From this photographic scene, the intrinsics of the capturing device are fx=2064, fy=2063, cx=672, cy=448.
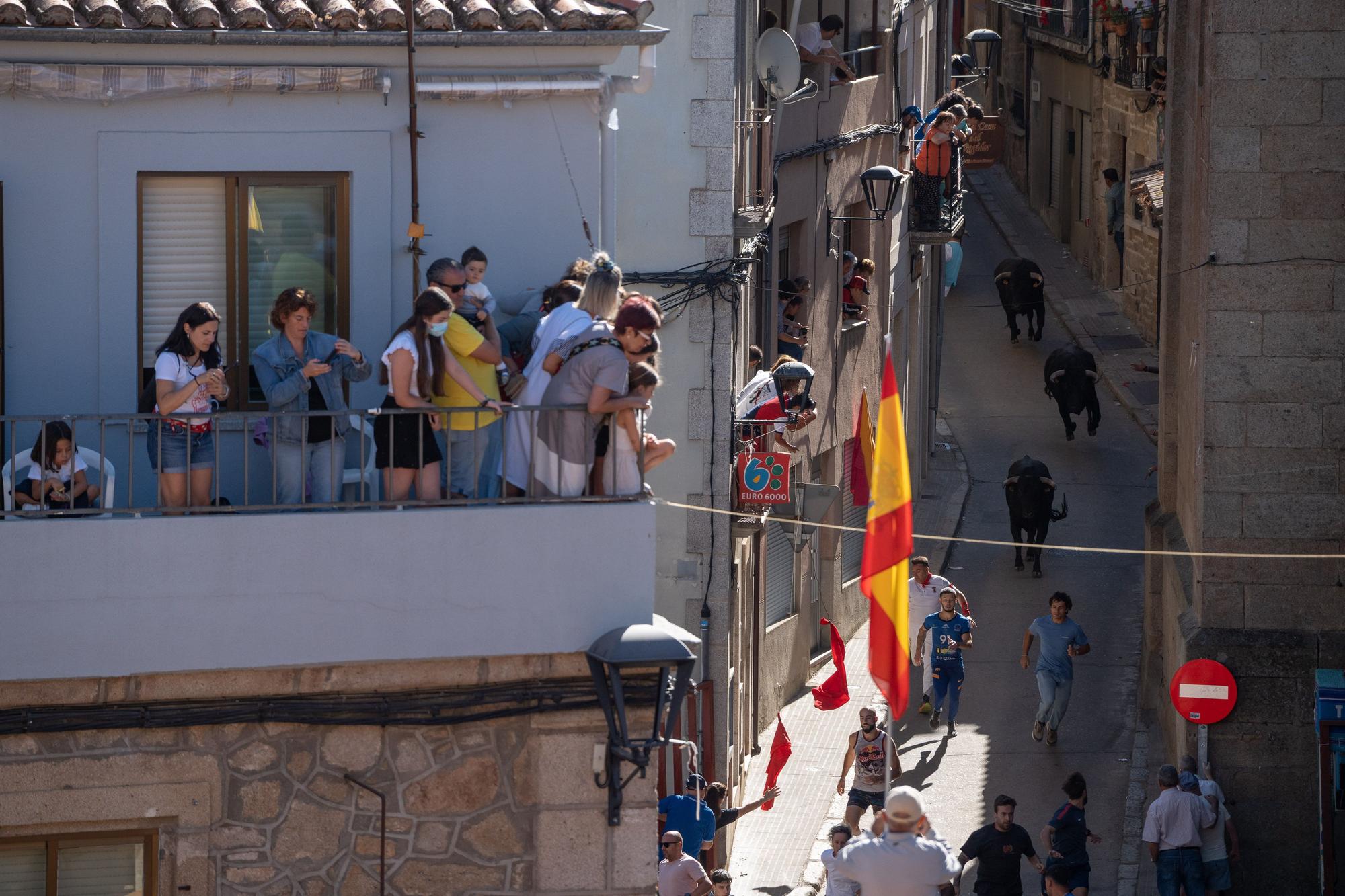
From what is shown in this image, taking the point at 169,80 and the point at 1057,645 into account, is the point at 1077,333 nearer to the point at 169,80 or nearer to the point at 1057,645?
the point at 1057,645

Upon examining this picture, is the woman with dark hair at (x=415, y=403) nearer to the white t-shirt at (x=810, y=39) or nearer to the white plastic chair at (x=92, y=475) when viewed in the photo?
the white plastic chair at (x=92, y=475)

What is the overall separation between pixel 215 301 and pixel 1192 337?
9.46m

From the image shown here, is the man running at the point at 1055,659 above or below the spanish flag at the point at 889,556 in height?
below

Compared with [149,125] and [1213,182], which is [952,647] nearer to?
[1213,182]

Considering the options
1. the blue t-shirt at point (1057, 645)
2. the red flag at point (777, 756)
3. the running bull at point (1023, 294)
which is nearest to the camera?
the red flag at point (777, 756)

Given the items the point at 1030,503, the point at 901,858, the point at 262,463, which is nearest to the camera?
the point at 901,858

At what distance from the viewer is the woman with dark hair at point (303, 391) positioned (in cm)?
1028

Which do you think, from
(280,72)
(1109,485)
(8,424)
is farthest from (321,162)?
(1109,485)

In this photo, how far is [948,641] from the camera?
18281mm

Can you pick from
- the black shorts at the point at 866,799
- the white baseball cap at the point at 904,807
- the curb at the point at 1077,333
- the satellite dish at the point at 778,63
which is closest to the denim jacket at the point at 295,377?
the white baseball cap at the point at 904,807

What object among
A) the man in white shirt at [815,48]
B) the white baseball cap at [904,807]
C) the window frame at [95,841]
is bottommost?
the window frame at [95,841]

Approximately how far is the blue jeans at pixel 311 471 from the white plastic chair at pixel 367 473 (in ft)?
0.77

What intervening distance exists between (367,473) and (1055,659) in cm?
852

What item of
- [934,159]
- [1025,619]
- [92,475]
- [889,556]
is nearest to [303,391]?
[92,475]
